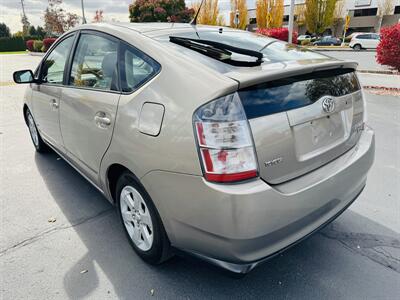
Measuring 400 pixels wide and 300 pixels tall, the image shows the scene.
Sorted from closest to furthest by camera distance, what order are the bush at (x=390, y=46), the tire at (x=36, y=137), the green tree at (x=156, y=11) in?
the tire at (x=36, y=137)
the bush at (x=390, y=46)
the green tree at (x=156, y=11)

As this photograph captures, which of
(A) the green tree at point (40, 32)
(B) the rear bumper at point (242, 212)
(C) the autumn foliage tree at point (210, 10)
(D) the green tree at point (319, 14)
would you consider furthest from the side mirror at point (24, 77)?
(A) the green tree at point (40, 32)

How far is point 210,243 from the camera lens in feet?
5.78

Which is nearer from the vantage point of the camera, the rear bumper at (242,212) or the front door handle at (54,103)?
the rear bumper at (242,212)

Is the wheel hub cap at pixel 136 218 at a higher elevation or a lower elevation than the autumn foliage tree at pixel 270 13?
lower

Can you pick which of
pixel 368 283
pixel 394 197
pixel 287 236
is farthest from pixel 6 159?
pixel 394 197

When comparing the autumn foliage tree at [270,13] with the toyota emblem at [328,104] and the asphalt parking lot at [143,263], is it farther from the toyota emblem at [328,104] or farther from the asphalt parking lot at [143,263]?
the toyota emblem at [328,104]

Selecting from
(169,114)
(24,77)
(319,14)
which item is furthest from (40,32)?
(169,114)

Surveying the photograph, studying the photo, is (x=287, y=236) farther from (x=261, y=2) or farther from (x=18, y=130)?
(x=261, y=2)

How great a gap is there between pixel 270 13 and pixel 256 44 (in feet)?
150

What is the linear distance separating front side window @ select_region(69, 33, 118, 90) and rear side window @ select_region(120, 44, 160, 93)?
0.10 meters

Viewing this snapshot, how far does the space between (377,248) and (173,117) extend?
200 cm

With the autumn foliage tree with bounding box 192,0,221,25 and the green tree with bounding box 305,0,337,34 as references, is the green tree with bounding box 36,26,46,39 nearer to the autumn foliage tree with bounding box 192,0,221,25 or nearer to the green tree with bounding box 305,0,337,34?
the autumn foliage tree with bounding box 192,0,221,25

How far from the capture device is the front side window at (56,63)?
3197 millimetres

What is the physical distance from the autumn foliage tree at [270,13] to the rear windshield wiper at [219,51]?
4377 cm
